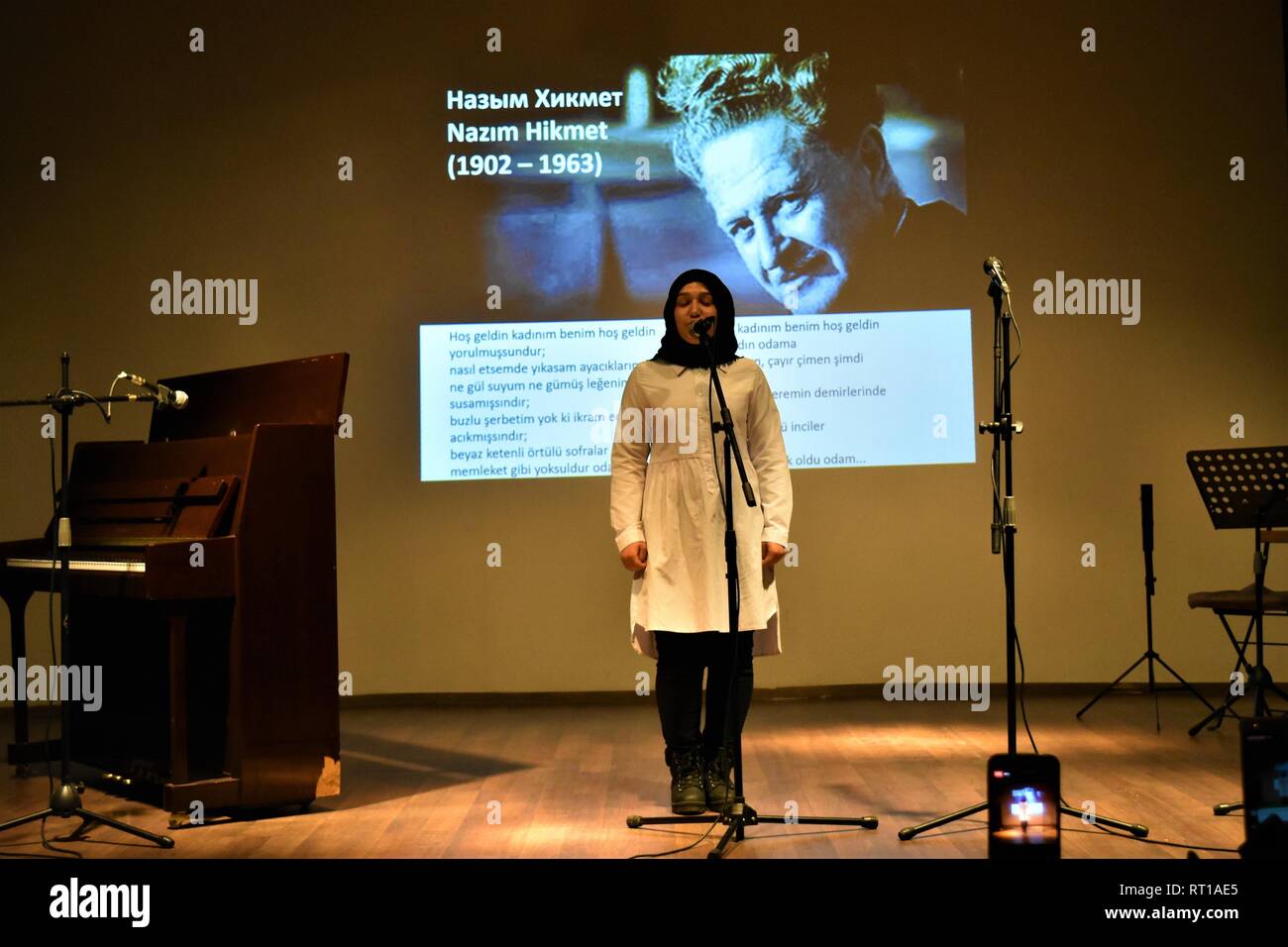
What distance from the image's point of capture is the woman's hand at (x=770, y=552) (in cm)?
367

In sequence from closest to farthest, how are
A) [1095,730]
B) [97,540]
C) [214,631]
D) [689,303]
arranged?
[689,303]
[214,631]
[97,540]
[1095,730]

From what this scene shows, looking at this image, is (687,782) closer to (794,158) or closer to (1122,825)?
(1122,825)

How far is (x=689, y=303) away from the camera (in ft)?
12.3

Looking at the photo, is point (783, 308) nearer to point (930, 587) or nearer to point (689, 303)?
point (930, 587)

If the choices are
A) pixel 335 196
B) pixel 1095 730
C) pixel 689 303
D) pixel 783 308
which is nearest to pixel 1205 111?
pixel 783 308

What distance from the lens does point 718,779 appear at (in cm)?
372

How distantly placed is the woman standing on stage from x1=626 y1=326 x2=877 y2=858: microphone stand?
0.06 metres

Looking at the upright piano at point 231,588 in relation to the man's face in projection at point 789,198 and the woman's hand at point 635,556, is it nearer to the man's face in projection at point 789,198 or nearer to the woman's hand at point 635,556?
the woman's hand at point 635,556

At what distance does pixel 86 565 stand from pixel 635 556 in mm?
1805

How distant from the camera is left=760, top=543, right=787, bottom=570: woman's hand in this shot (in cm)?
367

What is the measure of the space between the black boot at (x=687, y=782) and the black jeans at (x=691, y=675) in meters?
0.03

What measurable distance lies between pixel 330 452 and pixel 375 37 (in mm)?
3228

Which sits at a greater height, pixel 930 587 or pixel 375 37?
pixel 375 37

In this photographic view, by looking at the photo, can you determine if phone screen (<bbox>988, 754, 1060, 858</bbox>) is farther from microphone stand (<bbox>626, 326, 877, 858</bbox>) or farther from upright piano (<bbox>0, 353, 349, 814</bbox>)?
upright piano (<bbox>0, 353, 349, 814</bbox>)
